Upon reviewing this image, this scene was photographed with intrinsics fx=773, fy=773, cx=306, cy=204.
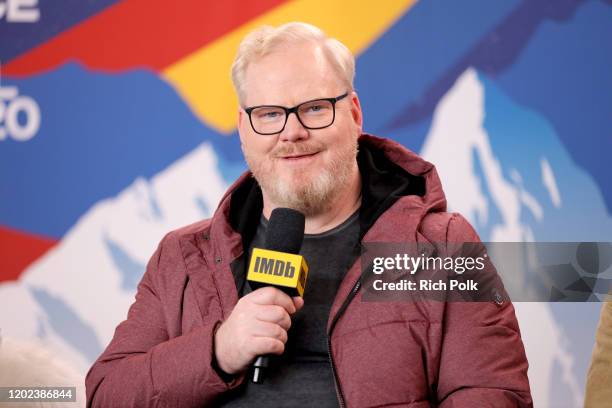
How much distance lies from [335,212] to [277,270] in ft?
1.88

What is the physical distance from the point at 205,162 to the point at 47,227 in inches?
25.1

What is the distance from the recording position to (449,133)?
271 cm

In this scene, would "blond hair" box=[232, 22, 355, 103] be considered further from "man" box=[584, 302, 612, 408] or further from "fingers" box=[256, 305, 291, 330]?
"man" box=[584, 302, 612, 408]

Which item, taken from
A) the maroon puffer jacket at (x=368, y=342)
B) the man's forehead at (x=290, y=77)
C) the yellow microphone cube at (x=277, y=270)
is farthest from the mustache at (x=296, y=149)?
the yellow microphone cube at (x=277, y=270)

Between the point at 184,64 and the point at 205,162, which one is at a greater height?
the point at 184,64

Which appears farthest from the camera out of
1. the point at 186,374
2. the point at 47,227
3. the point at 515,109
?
the point at 47,227

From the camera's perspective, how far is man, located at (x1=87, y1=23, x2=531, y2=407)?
5.89ft

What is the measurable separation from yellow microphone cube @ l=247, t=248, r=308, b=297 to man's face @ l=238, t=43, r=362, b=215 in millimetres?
476

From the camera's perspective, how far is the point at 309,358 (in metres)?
1.92

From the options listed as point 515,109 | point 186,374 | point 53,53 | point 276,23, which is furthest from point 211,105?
point 186,374

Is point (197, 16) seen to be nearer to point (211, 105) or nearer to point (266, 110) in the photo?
point (211, 105)

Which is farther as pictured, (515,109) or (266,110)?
(515,109)

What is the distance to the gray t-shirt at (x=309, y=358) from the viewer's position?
73.7 inches

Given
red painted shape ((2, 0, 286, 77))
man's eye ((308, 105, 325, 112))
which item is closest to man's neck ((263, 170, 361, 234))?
man's eye ((308, 105, 325, 112))
